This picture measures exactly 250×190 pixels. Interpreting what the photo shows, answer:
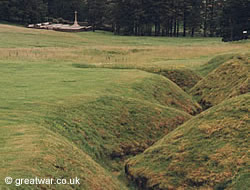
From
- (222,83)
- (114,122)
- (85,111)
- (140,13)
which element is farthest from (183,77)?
(140,13)

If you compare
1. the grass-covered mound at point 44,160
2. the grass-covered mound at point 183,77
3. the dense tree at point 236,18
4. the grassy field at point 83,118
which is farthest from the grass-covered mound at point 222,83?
the dense tree at point 236,18

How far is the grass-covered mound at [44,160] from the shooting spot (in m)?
10.6

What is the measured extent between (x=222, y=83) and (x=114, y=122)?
1192 centimetres

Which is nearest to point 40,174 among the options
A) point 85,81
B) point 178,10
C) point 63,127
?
point 63,127

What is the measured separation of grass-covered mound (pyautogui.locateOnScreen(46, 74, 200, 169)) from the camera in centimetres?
1585

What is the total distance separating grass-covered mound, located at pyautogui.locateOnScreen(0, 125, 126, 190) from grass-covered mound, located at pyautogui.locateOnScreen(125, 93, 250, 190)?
4.59ft

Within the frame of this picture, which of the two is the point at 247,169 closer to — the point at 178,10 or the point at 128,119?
the point at 128,119

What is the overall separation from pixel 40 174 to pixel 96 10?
84706mm

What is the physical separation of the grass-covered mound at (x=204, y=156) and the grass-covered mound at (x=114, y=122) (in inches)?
63.4

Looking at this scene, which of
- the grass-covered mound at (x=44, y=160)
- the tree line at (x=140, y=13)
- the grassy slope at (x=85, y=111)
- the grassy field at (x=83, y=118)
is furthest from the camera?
the tree line at (x=140, y=13)

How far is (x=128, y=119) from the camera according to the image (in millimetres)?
18688

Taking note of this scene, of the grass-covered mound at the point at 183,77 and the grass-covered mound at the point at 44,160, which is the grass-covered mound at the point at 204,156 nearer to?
the grass-covered mound at the point at 44,160

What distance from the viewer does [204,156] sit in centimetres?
1341

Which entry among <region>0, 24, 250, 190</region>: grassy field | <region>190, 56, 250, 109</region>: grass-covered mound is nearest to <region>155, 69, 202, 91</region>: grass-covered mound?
<region>0, 24, 250, 190</region>: grassy field
